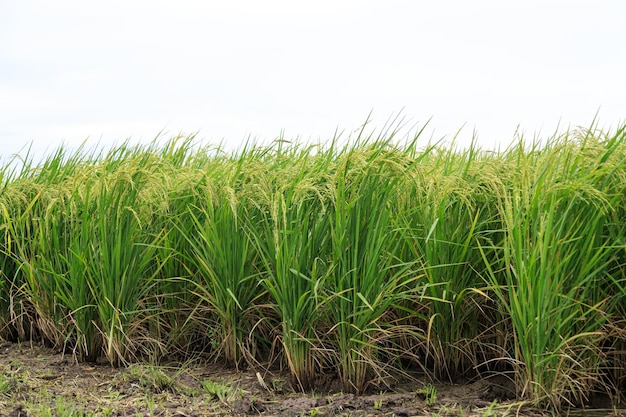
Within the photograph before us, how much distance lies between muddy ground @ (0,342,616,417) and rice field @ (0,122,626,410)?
119 mm

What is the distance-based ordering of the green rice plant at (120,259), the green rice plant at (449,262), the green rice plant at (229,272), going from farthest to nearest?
the green rice plant at (120,259), the green rice plant at (229,272), the green rice plant at (449,262)

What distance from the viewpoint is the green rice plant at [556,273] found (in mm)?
2922

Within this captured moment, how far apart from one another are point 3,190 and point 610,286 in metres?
4.44

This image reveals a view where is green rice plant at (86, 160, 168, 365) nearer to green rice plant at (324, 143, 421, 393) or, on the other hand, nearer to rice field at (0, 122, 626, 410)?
rice field at (0, 122, 626, 410)

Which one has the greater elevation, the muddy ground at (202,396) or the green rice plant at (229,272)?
the green rice plant at (229,272)

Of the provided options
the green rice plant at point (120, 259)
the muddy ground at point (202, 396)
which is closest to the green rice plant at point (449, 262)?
the muddy ground at point (202, 396)

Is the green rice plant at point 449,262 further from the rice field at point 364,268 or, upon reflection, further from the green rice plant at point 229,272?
the green rice plant at point 229,272

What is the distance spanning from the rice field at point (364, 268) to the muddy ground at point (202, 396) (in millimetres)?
119

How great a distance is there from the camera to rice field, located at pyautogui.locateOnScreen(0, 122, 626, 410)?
3.07 m

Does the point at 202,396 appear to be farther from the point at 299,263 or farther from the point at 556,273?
Answer: the point at 556,273

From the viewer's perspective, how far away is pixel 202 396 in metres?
3.43

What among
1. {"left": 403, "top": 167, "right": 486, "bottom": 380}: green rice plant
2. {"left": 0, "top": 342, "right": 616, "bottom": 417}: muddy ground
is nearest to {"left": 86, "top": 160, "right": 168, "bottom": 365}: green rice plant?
{"left": 0, "top": 342, "right": 616, "bottom": 417}: muddy ground

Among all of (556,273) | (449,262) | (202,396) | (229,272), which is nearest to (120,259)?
(229,272)

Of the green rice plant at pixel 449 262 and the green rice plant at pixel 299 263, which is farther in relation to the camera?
the green rice plant at pixel 449 262
